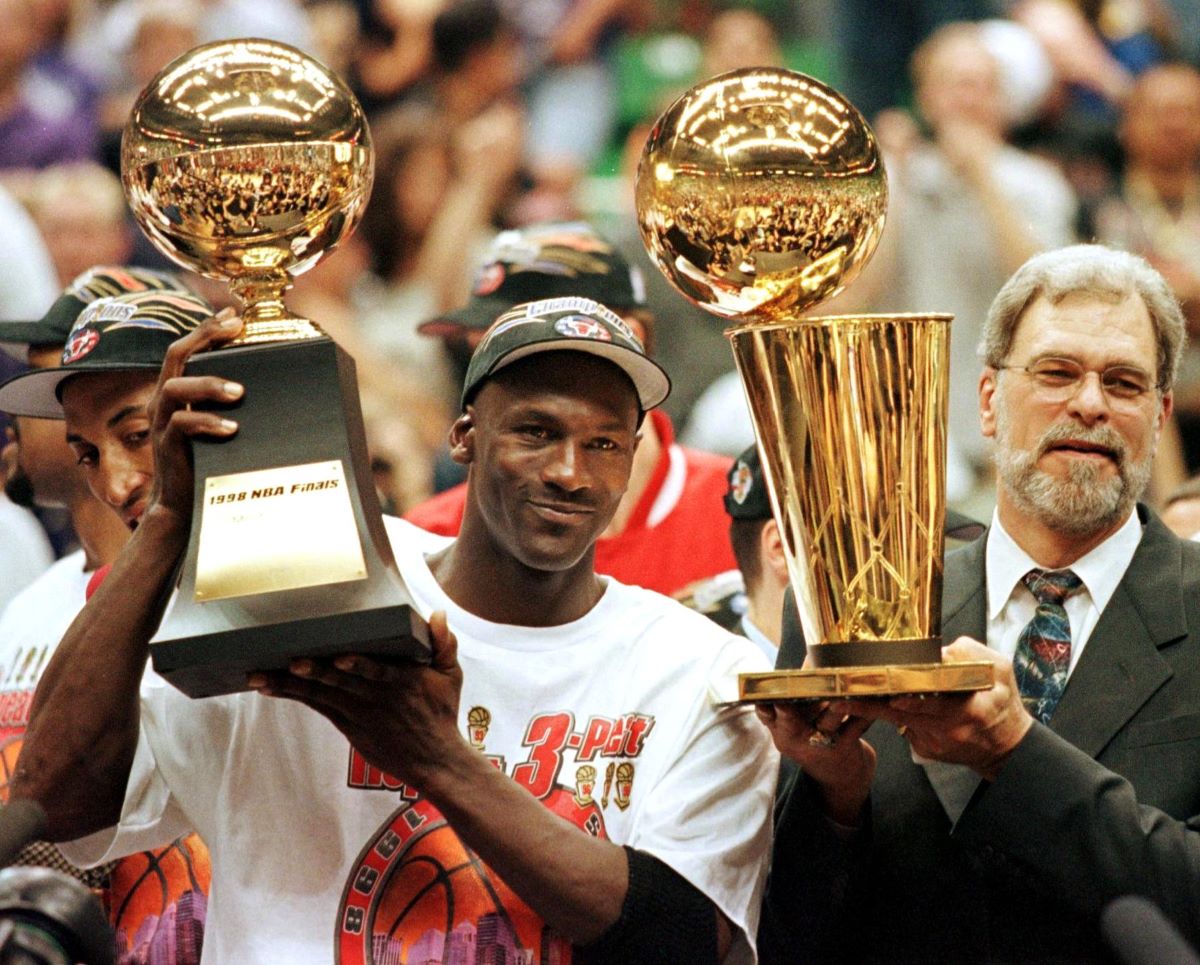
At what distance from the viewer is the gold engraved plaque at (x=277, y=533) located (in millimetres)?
2322

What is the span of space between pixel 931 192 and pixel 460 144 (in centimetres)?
182

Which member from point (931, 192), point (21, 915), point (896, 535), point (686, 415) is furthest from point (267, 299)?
point (931, 192)

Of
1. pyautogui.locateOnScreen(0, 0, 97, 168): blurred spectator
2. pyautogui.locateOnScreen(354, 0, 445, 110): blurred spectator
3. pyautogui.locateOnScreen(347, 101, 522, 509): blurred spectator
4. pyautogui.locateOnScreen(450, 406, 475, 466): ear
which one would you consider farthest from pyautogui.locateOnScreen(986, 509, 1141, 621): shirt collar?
pyautogui.locateOnScreen(354, 0, 445, 110): blurred spectator

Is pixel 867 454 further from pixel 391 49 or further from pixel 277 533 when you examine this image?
pixel 391 49

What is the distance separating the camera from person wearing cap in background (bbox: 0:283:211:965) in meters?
3.11

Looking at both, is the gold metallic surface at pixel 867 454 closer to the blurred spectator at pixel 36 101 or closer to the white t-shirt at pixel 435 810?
the white t-shirt at pixel 435 810

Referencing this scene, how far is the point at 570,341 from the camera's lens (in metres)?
2.63

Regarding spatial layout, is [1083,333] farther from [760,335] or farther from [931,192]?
[931,192]

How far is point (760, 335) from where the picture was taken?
2.46 m

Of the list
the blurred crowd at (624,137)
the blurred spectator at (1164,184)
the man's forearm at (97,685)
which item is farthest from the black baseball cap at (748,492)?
the blurred spectator at (1164,184)

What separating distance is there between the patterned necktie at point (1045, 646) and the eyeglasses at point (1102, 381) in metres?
0.24

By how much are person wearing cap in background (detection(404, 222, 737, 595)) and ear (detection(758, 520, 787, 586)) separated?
0.37 metres

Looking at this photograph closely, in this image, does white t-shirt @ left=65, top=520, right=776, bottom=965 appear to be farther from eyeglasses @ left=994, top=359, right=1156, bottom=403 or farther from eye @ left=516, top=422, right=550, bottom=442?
eyeglasses @ left=994, top=359, right=1156, bottom=403

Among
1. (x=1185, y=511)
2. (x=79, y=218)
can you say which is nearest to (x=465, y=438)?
(x=1185, y=511)
